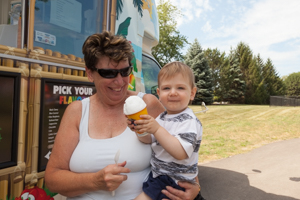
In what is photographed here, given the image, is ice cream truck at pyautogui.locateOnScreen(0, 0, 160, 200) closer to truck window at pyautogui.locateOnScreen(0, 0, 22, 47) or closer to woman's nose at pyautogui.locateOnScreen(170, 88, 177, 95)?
truck window at pyautogui.locateOnScreen(0, 0, 22, 47)

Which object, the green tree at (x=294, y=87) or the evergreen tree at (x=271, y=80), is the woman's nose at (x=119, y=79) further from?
the green tree at (x=294, y=87)

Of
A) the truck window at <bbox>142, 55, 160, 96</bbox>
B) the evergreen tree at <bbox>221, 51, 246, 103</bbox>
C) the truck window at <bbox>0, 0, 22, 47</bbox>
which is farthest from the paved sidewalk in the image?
the evergreen tree at <bbox>221, 51, 246, 103</bbox>

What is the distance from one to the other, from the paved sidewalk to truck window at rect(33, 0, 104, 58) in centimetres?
327

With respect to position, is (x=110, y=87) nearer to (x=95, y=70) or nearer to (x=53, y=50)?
(x=95, y=70)

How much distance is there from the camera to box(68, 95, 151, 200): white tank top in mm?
1663

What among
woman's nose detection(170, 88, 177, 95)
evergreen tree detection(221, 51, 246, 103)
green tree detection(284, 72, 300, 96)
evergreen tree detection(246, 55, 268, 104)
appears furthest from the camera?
green tree detection(284, 72, 300, 96)

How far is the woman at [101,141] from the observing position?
1658 millimetres

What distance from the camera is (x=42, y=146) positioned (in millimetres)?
1987

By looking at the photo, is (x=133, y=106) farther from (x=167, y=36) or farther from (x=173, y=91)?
(x=167, y=36)

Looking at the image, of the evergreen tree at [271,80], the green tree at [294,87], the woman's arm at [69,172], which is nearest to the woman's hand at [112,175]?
the woman's arm at [69,172]

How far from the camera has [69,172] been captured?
65.4 inches

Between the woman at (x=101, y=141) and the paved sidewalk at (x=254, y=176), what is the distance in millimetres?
2642

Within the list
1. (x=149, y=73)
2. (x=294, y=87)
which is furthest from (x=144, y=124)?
(x=294, y=87)

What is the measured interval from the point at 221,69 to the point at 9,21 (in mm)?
42232
